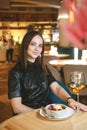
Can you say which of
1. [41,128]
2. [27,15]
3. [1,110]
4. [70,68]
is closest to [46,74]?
[41,128]

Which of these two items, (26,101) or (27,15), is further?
(27,15)

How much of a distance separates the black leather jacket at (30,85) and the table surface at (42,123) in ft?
1.81

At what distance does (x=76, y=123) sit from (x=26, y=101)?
820mm

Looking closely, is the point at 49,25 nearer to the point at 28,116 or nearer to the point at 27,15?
the point at 27,15

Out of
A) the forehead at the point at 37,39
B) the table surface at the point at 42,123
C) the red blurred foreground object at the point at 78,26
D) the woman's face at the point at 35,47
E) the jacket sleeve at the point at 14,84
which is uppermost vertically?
the red blurred foreground object at the point at 78,26

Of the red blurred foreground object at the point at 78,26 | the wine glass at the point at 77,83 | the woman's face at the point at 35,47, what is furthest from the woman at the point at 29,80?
the red blurred foreground object at the point at 78,26

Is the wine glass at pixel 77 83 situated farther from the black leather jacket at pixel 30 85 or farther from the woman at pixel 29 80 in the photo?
the black leather jacket at pixel 30 85

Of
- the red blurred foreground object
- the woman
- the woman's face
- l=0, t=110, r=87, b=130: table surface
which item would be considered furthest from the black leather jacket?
the red blurred foreground object

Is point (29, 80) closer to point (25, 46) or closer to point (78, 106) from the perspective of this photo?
point (25, 46)

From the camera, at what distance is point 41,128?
1351 mm

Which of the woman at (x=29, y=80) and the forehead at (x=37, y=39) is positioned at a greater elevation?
the forehead at (x=37, y=39)

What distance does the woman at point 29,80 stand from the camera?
80.8 inches

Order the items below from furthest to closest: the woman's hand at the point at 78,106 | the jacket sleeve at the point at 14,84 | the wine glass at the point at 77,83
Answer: the jacket sleeve at the point at 14,84, the wine glass at the point at 77,83, the woman's hand at the point at 78,106

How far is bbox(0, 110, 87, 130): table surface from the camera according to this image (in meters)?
1.36
